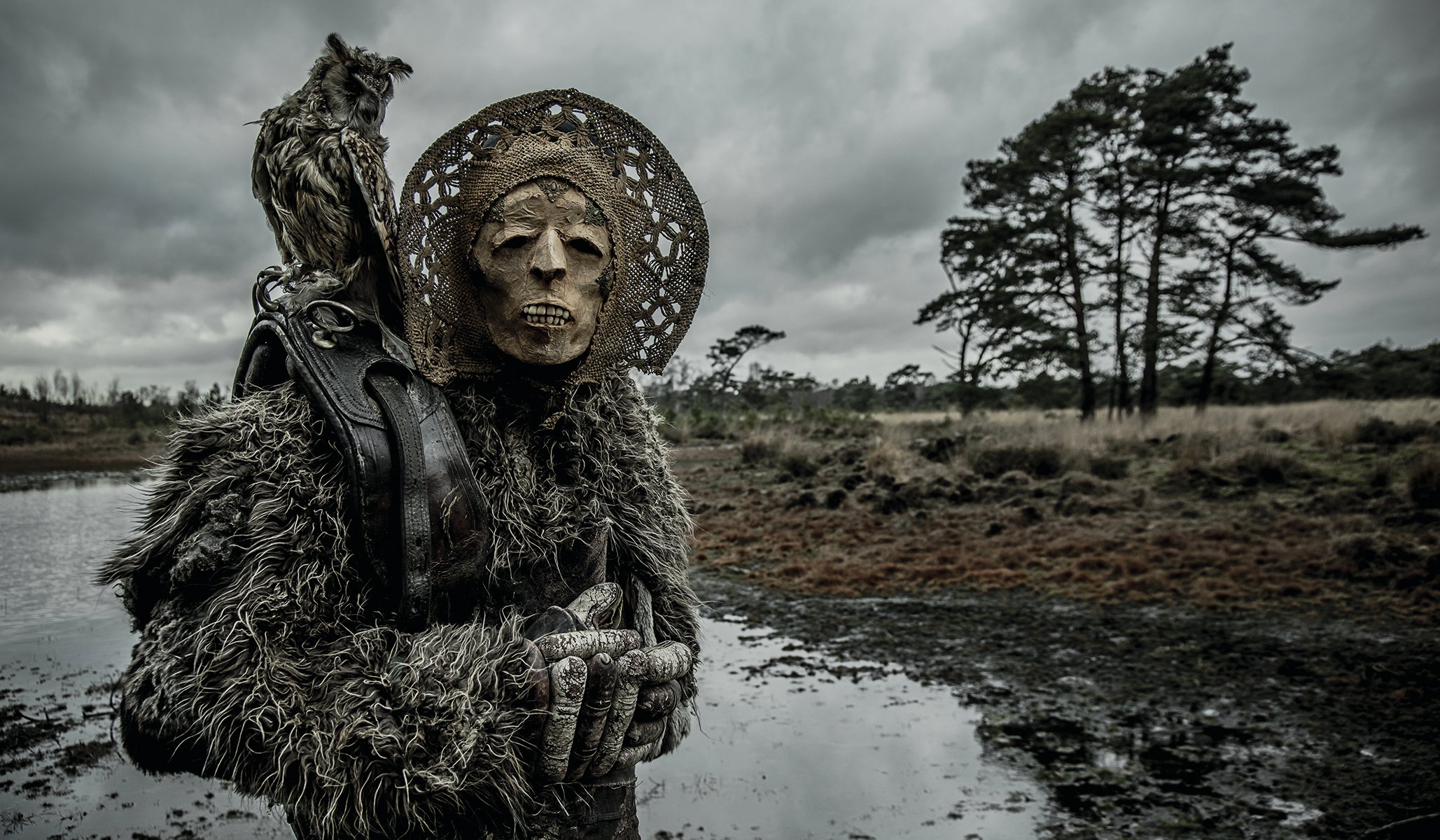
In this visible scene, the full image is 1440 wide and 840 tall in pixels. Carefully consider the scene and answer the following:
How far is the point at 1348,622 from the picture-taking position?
5.48m

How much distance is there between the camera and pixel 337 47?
155 centimetres

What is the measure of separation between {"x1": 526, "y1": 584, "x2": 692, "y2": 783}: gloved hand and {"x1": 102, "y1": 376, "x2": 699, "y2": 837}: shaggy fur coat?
4 cm

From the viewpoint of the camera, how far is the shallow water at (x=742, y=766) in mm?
3506

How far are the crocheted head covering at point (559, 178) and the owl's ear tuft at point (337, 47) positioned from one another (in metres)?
0.28

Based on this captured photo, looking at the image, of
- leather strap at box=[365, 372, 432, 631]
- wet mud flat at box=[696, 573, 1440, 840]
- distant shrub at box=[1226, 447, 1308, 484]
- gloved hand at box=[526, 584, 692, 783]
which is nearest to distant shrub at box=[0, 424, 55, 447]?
wet mud flat at box=[696, 573, 1440, 840]

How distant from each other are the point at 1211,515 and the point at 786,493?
5.26m

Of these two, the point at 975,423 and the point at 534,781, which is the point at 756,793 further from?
the point at 975,423

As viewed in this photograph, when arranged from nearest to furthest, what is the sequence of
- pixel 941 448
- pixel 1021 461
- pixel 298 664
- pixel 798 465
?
pixel 298 664 → pixel 1021 461 → pixel 798 465 → pixel 941 448

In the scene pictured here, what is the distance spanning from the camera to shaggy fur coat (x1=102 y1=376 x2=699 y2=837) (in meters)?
1.22

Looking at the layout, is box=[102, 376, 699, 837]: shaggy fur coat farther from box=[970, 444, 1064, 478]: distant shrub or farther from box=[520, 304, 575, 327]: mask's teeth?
box=[970, 444, 1064, 478]: distant shrub

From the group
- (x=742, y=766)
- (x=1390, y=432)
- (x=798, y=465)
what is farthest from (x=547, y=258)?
(x=1390, y=432)

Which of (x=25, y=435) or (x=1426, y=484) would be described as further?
(x=25, y=435)

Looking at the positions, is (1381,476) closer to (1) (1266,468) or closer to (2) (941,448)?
(1) (1266,468)

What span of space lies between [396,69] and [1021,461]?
37.2ft
